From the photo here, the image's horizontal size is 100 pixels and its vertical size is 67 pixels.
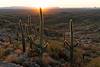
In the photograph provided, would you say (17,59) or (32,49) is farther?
(32,49)

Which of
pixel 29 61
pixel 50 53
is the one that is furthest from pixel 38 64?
pixel 50 53

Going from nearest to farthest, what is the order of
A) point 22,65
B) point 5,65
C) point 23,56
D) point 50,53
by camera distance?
point 5,65
point 22,65
point 23,56
point 50,53

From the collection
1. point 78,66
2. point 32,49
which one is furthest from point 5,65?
point 32,49

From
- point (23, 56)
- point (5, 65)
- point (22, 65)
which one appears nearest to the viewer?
point (5, 65)

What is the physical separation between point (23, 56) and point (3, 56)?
5.98 feet

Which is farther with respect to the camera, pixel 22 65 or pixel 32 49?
pixel 32 49

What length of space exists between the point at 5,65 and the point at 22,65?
1.79m

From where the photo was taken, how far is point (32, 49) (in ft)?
64.2

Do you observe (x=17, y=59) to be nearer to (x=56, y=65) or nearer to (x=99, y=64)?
(x=56, y=65)

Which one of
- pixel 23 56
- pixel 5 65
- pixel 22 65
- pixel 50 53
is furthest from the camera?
pixel 50 53

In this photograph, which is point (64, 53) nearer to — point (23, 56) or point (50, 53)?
point (50, 53)

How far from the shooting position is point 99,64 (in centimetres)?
1483

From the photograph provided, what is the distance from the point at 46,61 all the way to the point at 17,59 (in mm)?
1714

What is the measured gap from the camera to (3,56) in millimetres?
18750
